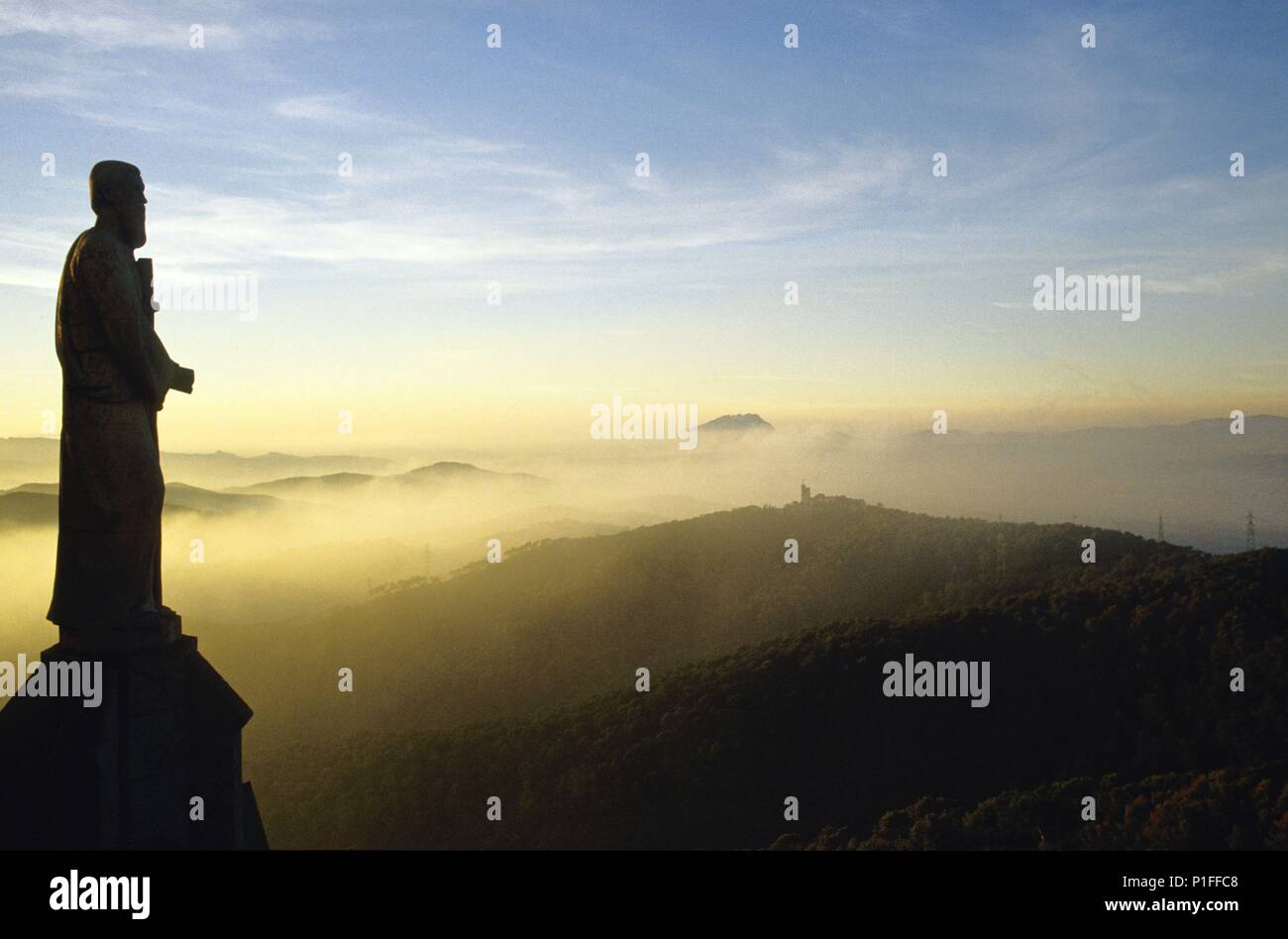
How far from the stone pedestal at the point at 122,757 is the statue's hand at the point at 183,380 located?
192cm

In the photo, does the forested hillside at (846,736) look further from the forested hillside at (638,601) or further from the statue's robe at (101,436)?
the statue's robe at (101,436)

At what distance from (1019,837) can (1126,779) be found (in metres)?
6.00

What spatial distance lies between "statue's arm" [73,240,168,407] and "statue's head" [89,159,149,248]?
0.31m

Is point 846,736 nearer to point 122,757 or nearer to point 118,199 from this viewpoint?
point 122,757

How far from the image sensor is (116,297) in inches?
281

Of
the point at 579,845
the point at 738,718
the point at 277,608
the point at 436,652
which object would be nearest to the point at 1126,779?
the point at 738,718

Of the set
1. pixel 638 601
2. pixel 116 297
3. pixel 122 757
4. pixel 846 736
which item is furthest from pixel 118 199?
pixel 638 601

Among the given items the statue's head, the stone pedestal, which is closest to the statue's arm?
the statue's head

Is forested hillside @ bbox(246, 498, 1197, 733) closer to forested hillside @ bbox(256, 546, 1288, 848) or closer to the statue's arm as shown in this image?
forested hillside @ bbox(256, 546, 1288, 848)

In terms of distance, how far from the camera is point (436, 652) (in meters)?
48.7

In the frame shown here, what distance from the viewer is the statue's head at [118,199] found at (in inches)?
290

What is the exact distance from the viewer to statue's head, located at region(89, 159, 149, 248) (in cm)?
737

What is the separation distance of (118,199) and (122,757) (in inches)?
168

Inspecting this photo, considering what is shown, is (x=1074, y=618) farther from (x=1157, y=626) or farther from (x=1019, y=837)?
(x=1019, y=837)
